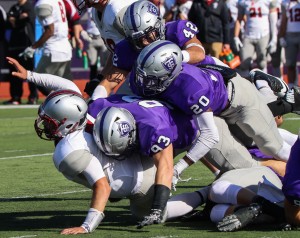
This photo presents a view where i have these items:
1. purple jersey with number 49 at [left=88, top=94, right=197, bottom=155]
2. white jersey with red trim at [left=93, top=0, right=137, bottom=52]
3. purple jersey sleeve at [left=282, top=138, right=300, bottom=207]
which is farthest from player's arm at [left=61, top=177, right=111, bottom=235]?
white jersey with red trim at [left=93, top=0, right=137, bottom=52]

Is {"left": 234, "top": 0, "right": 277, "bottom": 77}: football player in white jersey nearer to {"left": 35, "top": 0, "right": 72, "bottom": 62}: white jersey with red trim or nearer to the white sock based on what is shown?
{"left": 35, "top": 0, "right": 72, "bottom": 62}: white jersey with red trim

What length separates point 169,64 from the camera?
6.21 meters

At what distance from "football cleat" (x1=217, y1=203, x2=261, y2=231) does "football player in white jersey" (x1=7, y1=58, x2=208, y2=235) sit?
0.51 meters

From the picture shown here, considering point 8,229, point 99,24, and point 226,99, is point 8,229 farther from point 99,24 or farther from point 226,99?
point 99,24

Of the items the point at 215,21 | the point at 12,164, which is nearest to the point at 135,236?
the point at 12,164

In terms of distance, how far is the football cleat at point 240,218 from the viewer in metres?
5.89

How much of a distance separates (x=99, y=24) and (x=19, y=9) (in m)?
8.10

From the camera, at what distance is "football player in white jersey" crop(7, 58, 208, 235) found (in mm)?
5918

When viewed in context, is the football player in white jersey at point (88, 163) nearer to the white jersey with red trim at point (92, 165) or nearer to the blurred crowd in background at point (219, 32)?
the white jersey with red trim at point (92, 165)

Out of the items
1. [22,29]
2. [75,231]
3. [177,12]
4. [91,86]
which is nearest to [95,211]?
[75,231]

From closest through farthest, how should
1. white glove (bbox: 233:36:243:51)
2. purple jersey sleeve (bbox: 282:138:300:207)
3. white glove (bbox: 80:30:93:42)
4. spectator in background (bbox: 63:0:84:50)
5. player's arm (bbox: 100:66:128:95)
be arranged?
1. purple jersey sleeve (bbox: 282:138:300:207)
2. player's arm (bbox: 100:66:128:95)
3. spectator in background (bbox: 63:0:84:50)
4. white glove (bbox: 80:30:93:42)
5. white glove (bbox: 233:36:243:51)

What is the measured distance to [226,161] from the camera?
263 inches

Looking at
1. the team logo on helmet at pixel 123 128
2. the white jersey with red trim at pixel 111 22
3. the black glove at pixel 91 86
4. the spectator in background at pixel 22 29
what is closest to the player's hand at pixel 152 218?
the team logo on helmet at pixel 123 128

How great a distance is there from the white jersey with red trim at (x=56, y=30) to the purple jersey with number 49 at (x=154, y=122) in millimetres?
6660
